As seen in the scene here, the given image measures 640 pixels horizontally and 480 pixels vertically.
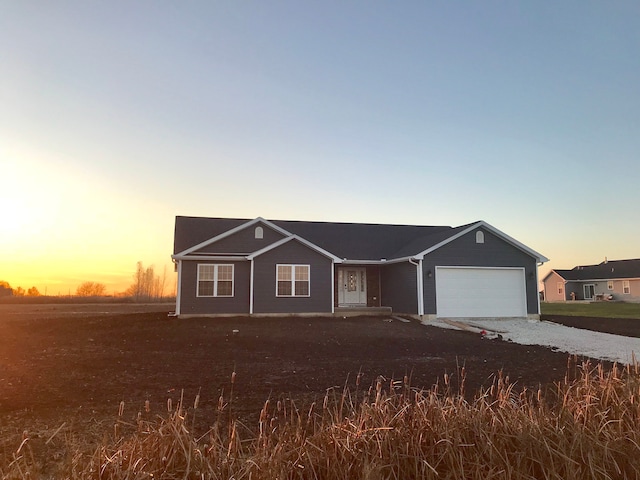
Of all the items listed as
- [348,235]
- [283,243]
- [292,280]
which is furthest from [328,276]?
[348,235]

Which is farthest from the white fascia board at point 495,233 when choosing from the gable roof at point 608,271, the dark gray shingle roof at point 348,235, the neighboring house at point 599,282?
the gable roof at point 608,271

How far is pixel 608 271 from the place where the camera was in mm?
49000

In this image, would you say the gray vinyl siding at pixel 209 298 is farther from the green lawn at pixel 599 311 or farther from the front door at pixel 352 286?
the green lawn at pixel 599 311

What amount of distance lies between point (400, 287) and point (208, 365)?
47.6 ft

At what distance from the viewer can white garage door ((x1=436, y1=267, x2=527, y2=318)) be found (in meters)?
20.9

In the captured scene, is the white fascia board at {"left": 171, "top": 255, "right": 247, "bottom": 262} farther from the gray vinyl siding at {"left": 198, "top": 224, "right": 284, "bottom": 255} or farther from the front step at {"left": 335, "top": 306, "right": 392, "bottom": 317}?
the front step at {"left": 335, "top": 306, "right": 392, "bottom": 317}

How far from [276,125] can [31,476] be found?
13489 mm

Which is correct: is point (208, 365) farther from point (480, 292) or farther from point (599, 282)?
point (599, 282)

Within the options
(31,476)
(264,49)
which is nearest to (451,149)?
(264,49)

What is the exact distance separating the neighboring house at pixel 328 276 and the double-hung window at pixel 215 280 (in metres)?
0.04

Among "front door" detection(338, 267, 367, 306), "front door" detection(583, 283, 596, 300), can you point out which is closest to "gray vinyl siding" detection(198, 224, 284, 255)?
"front door" detection(338, 267, 367, 306)

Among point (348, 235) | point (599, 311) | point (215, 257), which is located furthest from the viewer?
point (599, 311)

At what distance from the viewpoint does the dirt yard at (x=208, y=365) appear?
6.03 metres

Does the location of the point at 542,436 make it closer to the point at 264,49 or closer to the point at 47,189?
the point at 264,49
